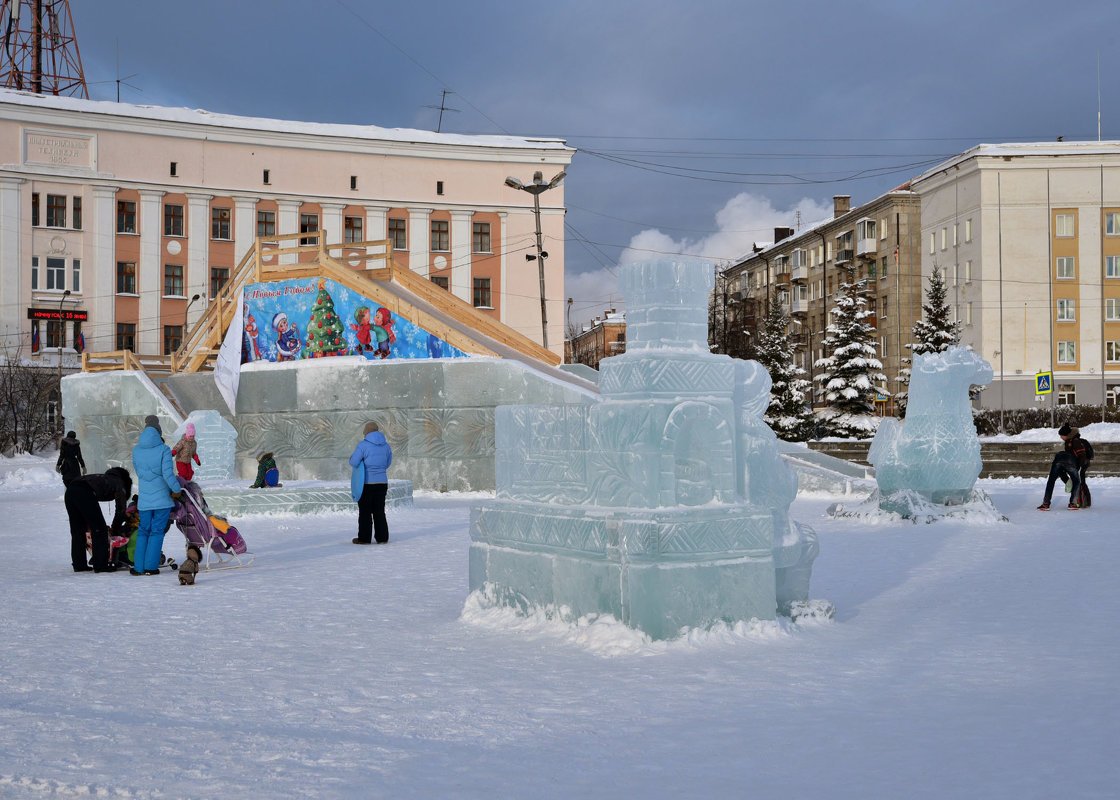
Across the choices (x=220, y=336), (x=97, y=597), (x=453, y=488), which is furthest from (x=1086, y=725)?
(x=220, y=336)

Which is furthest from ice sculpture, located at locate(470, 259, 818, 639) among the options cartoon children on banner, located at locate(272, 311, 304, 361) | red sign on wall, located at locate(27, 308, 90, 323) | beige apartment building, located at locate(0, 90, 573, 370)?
red sign on wall, located at locate(27, 308, 90, 323)

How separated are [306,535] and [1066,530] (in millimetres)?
9648

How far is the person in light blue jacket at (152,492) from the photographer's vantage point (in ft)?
33.8

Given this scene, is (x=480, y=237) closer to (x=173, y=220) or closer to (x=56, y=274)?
(x=173, y=220)

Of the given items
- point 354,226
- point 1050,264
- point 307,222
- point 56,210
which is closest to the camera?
point 56,210

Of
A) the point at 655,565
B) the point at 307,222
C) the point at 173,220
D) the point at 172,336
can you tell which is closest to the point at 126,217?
the point at 173,220

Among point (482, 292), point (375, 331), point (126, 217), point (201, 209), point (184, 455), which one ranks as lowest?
point (184, 455)

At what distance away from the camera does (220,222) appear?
45125 mm

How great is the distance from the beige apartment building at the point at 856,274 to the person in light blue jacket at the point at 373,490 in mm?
39771

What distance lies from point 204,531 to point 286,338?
41.3 ft

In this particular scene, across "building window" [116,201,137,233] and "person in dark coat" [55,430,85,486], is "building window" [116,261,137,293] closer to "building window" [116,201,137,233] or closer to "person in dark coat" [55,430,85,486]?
"building window" [116,201,137,233]

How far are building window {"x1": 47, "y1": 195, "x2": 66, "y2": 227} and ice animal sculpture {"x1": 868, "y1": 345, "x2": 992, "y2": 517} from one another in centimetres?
3639

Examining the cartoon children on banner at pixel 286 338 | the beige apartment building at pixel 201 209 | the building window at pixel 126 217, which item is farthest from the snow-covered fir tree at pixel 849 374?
the building window at pixel 126 217

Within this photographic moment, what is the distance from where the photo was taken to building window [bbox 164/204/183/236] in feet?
145
